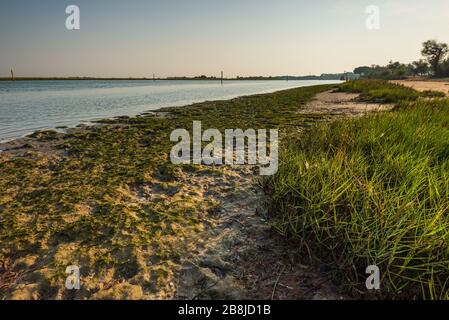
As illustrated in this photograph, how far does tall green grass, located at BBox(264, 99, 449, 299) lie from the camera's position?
8.06 ft

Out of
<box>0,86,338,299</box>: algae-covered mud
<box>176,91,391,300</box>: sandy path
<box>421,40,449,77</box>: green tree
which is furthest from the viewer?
<box>421,40,449,77</box>: green tree

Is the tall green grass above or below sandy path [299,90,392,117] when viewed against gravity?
below

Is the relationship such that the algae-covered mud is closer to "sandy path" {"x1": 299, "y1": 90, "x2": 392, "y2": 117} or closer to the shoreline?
the shoreline

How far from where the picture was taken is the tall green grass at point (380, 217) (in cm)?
246

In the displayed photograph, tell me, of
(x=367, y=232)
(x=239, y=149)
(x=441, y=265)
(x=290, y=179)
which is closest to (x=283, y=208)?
(x=290, y=179)

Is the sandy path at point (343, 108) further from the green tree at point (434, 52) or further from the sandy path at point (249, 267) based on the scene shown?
the green tree at point (434, 52)

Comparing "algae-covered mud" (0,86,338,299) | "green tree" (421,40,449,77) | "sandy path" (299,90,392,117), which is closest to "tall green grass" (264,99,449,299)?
"algae-covered mud" (0,86,338,299)

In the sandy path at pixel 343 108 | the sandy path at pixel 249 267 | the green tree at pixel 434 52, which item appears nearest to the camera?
the sandy path at pixel 249 267

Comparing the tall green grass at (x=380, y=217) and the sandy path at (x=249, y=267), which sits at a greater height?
the tall green grass at (x=380, y=217)

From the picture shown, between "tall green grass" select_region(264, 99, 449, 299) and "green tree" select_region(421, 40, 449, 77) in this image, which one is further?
"green tree" select_region(421, 40, 449, 77)

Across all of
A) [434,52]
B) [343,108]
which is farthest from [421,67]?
[343,108]

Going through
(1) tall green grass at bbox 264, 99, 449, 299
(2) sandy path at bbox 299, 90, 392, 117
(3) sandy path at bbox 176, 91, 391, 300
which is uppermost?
(2) sandy path at bbox 299, 90, 392, 117

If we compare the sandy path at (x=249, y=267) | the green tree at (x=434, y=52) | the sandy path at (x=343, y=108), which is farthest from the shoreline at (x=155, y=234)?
the green tree at (x=434, y=52)
